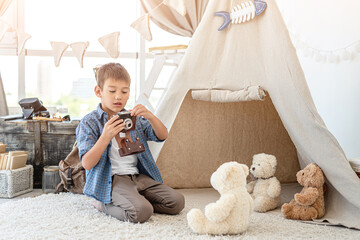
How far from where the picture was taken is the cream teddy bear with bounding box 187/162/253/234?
1.55m

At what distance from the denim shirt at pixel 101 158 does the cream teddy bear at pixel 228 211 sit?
46 cm

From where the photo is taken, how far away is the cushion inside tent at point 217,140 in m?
2.46

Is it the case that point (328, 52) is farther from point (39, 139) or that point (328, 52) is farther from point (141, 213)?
point (39, 139)

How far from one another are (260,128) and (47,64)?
2086 mm

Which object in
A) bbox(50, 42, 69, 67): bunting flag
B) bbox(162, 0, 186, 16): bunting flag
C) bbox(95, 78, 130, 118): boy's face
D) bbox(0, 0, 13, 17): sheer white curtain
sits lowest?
bbox(95, 78, 130, 118): boy's face

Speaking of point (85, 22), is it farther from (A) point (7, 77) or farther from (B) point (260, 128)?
(B) point (260, 128)

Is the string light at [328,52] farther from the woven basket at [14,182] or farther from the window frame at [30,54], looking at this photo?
the woven basket at [14,182]

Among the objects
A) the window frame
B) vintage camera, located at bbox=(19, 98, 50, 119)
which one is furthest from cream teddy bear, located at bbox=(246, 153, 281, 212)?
the window frame

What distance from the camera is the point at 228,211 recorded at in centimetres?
154

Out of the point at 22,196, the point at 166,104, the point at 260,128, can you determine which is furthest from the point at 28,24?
the point at 260,128

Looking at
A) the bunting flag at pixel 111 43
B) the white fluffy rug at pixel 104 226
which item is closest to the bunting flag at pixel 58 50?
the bunting flag at pixel 111 43

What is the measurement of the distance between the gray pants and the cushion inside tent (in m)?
0.52

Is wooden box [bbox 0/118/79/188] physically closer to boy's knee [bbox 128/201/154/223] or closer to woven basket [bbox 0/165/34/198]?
woven basket [bbox 0/165/34/198]

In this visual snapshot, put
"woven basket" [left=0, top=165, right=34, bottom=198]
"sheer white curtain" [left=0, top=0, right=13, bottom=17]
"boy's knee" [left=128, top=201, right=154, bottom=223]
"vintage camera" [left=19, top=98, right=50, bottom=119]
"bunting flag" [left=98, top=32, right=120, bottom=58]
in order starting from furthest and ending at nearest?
"sheer white curtain" [left=0, top=0, right=13, bottom=17] < "bunting flag" [left=98, top=32, right=120, bottom=58] < "vintage camera" [left=19, top=98, right=50, bottom=119] < "woven basket" [left=0, top=165, right=34, bottom=198] < "boy's knee" [left=128, top=201, right=154, bottom=223]
